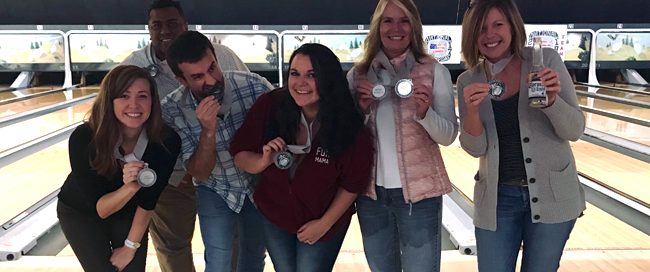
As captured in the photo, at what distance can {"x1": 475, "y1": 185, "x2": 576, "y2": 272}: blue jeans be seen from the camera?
147cm

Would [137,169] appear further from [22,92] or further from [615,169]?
[22,92]

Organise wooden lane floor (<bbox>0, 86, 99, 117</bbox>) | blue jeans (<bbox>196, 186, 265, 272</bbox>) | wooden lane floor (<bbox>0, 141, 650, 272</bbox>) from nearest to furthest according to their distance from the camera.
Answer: blue jeans (<bbox>196, 186, 265, 272</bbox>) < wooden lane floor (<bbox>0, 141, 650, 272</bbox>) < wooden lane floor (<bbox>0, 86, 99, 117</bbox>)

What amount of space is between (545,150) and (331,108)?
59 centimetres

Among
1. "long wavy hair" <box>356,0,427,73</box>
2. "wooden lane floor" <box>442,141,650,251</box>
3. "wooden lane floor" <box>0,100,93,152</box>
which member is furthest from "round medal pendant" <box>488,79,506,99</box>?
"wooden lane floor" <box>0,100,93,152</box>

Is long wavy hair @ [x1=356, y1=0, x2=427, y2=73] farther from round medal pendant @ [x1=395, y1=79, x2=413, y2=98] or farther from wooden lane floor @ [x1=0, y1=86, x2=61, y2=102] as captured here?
wooden lane floor @ [x1=0, y1=86, x2=61, y2=102]

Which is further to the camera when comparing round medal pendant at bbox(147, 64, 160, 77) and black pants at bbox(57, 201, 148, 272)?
round medal pendant at bbox(147, 64, 160, 77)

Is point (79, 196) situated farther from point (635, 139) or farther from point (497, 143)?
point (635, 139)

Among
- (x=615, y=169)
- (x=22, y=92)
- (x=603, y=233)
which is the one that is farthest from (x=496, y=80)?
(x=22, y=92)

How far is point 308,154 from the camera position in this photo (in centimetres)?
148

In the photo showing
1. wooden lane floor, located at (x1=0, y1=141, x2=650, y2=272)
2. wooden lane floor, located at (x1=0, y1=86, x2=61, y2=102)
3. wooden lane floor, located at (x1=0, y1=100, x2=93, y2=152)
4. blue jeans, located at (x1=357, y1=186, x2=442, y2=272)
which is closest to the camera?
blue jeans, located at (x1=357, y1=186, x2=442, y2=272)

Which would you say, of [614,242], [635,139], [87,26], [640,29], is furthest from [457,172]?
[87,26]

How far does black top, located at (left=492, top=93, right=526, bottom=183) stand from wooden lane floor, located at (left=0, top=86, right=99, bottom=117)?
558 centimetres

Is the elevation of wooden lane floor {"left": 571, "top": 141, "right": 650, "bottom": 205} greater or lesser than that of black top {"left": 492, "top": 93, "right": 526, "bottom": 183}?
lesser

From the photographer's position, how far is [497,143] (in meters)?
1.46
